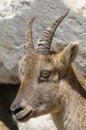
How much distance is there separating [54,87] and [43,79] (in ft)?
0.77

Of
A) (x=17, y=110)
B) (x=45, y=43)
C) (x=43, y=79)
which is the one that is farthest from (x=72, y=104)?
(x=45, y=43)

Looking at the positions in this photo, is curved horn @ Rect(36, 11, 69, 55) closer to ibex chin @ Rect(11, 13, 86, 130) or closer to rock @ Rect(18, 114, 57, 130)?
ibex chin @ Rect(11, 13, 86, 130)

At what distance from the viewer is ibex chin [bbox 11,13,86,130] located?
873cm

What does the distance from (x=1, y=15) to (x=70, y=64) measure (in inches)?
144

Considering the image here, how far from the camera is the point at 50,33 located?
9156 millimetres

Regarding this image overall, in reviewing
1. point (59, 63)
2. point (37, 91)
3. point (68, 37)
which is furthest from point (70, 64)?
point (68, 37)

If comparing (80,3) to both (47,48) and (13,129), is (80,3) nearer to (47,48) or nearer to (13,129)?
(47,48)

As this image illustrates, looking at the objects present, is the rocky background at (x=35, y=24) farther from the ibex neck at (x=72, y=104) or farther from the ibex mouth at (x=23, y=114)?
the ibex mouth at (x=23, y=114)

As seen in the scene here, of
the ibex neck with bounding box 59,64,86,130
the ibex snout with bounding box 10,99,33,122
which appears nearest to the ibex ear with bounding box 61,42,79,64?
the ibex neck with bounding box 59,64,86,130

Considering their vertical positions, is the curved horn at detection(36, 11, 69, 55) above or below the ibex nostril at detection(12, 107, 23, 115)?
above

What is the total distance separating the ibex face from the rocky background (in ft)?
8.37

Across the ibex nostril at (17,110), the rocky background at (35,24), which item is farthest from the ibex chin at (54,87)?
the rocky background at (35,24)

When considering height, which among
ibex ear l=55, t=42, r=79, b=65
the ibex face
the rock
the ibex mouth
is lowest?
the rock

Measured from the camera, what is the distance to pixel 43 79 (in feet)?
28.9
